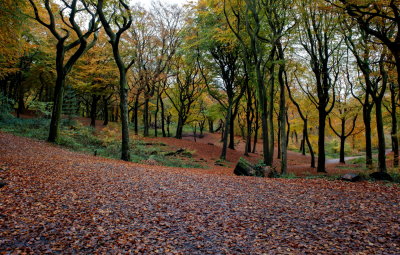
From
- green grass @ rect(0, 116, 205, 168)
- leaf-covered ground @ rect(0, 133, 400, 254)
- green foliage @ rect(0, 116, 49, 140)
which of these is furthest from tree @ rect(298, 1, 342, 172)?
green foliage @ rect(0, 116, 49, 140)

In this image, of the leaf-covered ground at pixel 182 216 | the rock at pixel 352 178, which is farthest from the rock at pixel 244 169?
the rock at pixel 352 178

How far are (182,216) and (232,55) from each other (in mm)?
16393

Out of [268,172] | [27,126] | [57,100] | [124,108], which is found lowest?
[268,172]

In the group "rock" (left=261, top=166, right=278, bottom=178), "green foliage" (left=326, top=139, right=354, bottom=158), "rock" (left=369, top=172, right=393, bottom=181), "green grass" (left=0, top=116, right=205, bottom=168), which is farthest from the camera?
"green foliage" (left=326, top=139, right=354, bottom=158)

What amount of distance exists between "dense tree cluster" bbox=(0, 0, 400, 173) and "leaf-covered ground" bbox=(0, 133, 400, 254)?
18.7 feet

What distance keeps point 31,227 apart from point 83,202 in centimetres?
119

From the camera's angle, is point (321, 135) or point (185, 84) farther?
point (185, 84)

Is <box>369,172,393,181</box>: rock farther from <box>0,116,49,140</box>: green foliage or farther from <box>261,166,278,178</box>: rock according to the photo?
<box>0,116,49,140</box>: green foliage

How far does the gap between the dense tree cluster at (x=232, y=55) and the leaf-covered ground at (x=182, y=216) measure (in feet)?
18.7

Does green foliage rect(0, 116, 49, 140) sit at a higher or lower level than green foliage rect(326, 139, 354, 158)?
higher

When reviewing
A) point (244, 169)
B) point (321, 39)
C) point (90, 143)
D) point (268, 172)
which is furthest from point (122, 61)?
point (321, 39)

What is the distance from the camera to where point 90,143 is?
53.7ft

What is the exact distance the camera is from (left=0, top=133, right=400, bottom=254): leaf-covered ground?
3594 mm

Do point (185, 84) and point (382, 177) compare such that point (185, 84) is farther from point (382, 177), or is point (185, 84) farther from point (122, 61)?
point (382, 177)
